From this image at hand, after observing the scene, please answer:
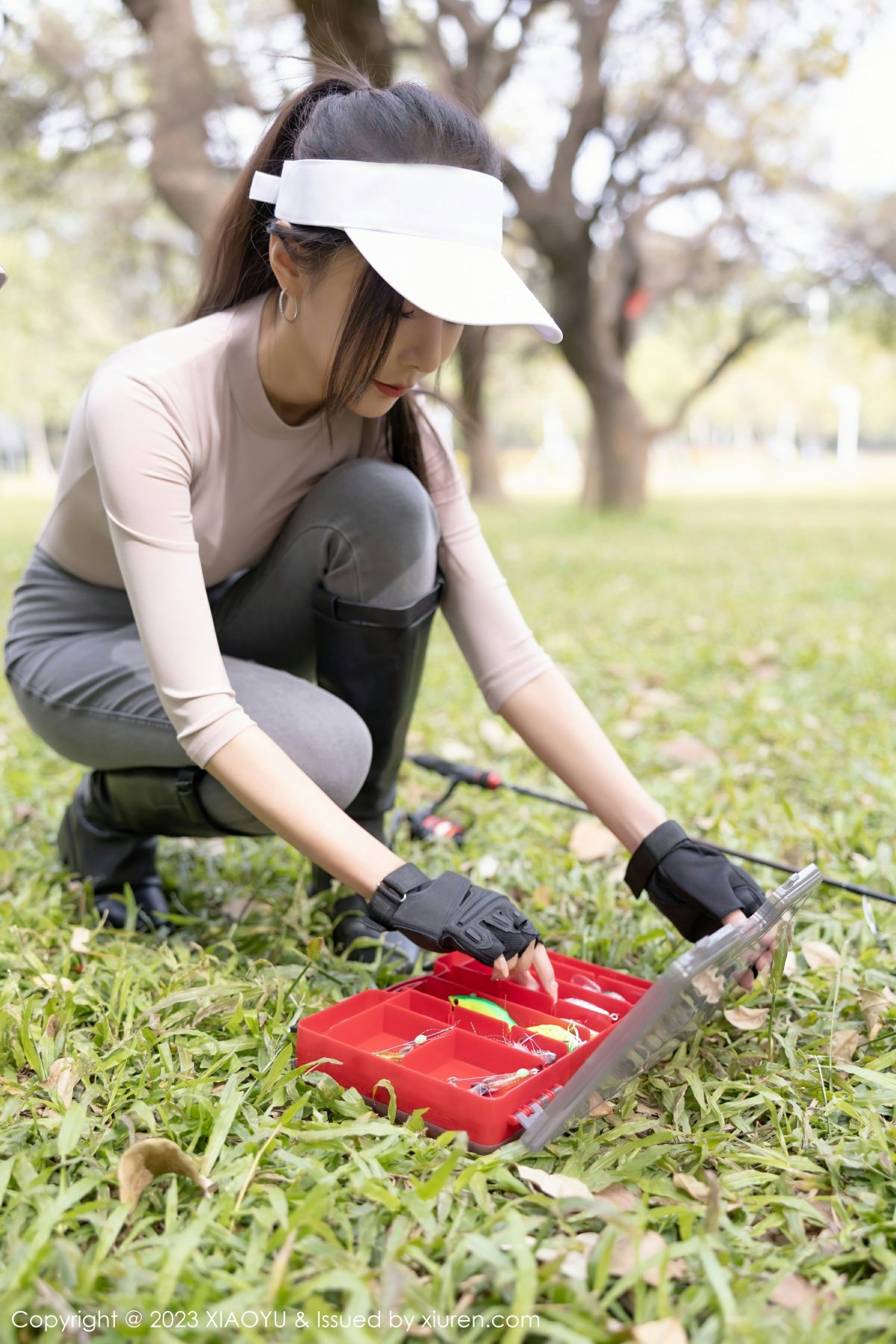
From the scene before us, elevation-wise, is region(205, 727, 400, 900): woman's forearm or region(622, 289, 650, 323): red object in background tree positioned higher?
region(622, 289, 650, 323): red object in background tree

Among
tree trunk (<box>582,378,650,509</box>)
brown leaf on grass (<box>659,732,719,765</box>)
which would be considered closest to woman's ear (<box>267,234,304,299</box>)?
brown leaf on grass (<box>659,732,719,765</box>)

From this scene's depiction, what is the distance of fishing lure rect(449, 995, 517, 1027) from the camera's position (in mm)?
1532

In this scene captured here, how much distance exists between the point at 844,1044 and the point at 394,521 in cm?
101

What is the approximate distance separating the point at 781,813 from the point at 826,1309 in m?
1.55

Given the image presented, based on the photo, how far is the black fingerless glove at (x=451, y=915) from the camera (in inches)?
54.0

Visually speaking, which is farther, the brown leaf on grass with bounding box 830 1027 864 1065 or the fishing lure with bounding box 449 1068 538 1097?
the brown leaf on grass with bounding box 830 1027 864 1065

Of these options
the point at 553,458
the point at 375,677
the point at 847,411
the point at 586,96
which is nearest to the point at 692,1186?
the point at 375,677

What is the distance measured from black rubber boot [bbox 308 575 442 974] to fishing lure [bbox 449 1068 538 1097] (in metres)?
0.39

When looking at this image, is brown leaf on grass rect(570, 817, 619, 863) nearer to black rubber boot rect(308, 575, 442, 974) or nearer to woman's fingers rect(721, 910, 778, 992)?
black rubber boot rect(308, 575, 442, 974)

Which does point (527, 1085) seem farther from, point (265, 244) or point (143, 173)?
point (143, 173)

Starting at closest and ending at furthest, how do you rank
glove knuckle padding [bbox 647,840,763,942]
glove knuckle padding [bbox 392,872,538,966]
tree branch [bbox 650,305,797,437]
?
glove knuckle padding [bbox 392,872,538,966] → glove knuckle padding [bbox 647,840,763,942] → tree branch [bbox 650,305,797,437]

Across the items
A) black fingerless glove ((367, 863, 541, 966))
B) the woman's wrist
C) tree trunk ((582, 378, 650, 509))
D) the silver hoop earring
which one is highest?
the silver hoop earring

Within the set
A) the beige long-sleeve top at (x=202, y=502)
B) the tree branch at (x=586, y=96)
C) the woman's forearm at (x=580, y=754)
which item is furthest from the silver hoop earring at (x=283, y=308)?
the tree branch at (x=586, y=96)

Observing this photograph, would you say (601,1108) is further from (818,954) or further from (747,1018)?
(818,954)
